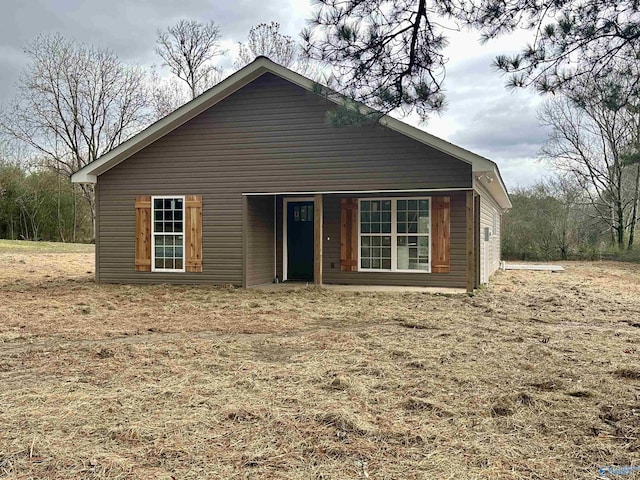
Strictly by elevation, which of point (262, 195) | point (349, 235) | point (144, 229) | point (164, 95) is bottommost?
point (349, 235)

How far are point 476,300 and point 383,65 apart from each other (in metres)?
5.30

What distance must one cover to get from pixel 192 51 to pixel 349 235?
1977cm

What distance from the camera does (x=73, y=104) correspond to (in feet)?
97.5

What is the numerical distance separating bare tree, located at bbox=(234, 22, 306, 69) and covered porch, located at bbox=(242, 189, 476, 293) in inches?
569

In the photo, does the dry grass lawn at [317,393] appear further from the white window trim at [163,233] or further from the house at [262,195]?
the white window trim at [163,233]

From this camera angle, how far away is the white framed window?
11.8 metres

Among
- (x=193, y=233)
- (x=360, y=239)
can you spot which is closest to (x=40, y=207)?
(x=193, y=233)

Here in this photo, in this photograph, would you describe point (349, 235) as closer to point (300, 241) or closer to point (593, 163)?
point (300, 241)

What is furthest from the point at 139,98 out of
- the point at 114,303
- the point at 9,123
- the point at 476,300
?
the point at 476,300

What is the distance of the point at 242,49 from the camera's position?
87.4ft

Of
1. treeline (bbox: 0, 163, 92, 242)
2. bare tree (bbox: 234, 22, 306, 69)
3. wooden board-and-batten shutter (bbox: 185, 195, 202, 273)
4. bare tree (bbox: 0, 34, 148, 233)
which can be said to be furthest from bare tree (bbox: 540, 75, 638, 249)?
treeline (bbox: 0, 163, 92, 242)

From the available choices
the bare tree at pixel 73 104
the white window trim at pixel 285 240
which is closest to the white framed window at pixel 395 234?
the white window trim at pixel 285 240

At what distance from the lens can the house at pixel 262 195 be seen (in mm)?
10984

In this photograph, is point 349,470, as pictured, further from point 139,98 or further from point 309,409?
point 139,98
